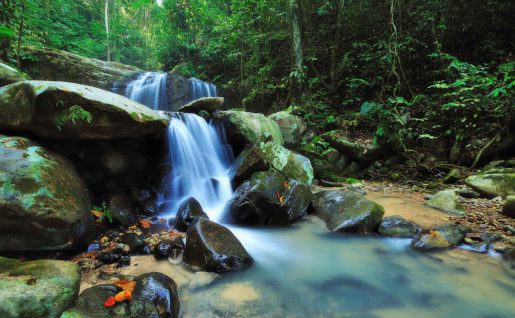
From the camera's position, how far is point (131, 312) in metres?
2.36

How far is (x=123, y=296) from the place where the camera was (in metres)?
2.51

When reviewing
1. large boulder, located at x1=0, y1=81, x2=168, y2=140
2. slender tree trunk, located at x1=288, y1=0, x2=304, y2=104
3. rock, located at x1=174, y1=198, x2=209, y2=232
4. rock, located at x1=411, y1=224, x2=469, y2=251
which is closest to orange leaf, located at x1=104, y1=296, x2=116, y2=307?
rock, located at x1=174, y1=198, x2=209, y2=232

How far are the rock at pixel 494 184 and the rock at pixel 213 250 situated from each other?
5054 mm

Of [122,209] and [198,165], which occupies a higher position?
[198,165]

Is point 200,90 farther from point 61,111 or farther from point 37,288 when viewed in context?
point 37,288

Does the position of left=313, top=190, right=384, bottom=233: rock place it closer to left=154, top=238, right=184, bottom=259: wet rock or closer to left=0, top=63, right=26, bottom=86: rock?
left=154, top=238, right=184, bottom=259: wet rock

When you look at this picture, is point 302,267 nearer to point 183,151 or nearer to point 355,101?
point 183,151

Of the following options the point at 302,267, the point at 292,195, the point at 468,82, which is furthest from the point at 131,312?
the point at 468,82

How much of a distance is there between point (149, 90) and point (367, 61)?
307 inches

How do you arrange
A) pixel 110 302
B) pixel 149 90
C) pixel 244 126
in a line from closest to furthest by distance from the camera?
pixel 110 302, pixel 244 126, pixel 149 90

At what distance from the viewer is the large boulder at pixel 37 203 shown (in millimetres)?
2971

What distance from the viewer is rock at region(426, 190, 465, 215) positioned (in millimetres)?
5015

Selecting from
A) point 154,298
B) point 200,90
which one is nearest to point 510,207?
point 154,298

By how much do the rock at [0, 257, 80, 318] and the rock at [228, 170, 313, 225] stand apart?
2.70 m
